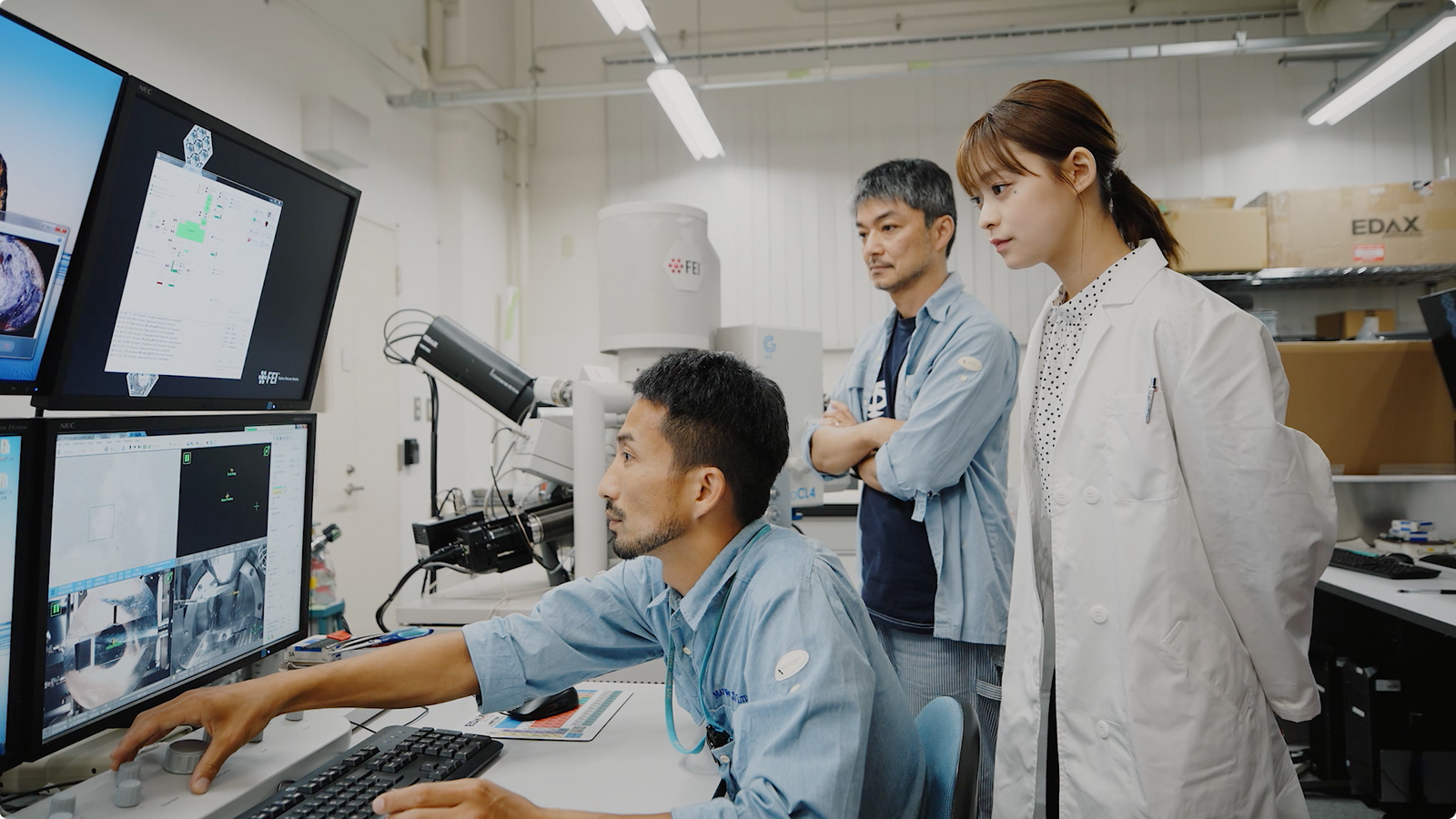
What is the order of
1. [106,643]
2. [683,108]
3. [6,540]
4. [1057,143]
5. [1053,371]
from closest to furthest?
[6,540] < [106,643] < [1057,143] < [1053,371] < [683,108]

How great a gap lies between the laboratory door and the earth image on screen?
9.09 ft

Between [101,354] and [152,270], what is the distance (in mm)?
110

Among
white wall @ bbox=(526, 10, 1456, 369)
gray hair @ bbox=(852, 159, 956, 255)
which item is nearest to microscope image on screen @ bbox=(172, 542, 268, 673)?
gray hair @ bbox=(852, 159, 956, 255)

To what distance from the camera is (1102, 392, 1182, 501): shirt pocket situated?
42.4 inches

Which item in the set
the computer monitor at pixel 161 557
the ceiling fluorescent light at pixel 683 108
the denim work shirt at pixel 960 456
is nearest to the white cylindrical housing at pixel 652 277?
the denim work shirt at pixel 960 456

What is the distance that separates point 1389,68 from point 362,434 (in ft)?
15.4

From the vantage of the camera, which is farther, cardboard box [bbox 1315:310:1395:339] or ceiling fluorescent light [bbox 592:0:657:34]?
cardboard box [bbox 1315:310:1395:339]

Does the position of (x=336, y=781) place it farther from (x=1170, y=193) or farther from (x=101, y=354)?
(x=1170, y=193)

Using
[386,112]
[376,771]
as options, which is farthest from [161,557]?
[386,112]

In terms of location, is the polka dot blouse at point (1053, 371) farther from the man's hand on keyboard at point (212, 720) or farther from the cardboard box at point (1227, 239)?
the cardboard box at point (1227, 239)

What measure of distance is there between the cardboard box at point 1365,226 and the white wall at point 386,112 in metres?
4.20

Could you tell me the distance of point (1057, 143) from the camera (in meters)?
1.21

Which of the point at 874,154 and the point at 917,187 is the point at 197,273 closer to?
the point at 917,187

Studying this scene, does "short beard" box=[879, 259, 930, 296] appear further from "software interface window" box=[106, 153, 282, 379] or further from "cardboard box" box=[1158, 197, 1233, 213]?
"cardboard box" box=[1158, 197, 1233, 213]
